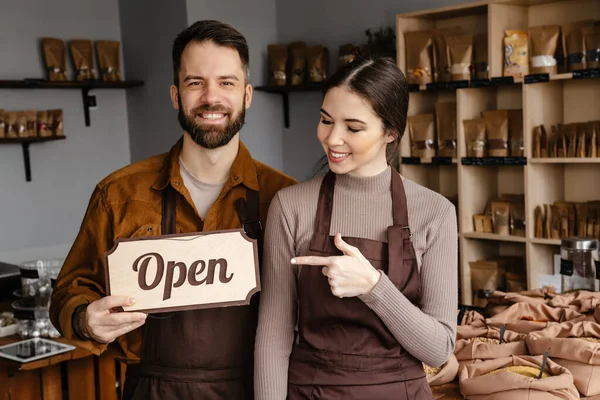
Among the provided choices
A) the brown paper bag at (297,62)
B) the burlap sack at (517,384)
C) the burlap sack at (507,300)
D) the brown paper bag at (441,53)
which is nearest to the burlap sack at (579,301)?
the burlap sack at (507,300)

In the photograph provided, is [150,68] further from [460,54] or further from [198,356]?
[198,356]

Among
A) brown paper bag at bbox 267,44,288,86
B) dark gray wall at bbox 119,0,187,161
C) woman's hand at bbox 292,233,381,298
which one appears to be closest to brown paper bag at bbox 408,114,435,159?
brown paper bag at bbox 267,44,288,86

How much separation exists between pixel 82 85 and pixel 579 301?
14.1ft

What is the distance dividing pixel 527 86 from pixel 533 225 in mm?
827

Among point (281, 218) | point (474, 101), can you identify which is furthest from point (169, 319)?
point (474, 101)

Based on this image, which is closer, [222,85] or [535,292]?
[222,85]

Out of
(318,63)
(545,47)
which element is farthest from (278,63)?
(545,47)

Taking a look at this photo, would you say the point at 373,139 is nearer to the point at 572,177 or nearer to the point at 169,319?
the point at 169,319

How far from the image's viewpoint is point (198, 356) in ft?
5.93

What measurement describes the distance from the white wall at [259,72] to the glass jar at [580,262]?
335 centimetres

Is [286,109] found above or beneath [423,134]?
above

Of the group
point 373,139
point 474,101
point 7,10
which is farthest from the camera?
point 7,10

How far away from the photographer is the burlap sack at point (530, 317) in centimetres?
241

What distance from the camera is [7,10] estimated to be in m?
5.32
